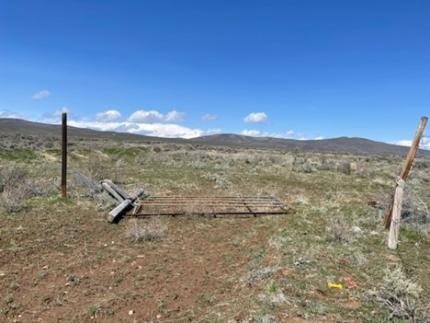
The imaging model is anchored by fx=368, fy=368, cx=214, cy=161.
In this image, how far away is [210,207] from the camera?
10398 mm

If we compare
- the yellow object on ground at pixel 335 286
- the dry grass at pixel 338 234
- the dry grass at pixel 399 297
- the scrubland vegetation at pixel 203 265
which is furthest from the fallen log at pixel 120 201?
the dry grass at pixel 399 297

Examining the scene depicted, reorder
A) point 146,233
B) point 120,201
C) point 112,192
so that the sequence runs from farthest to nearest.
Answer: point 112,192, point 120,201, point 146,233

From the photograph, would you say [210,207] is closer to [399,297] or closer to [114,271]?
[114,271]

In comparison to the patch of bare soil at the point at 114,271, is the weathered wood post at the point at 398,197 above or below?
above

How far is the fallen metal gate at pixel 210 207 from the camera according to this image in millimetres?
9781

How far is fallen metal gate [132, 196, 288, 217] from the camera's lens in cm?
978

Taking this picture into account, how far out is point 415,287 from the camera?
5008 mm

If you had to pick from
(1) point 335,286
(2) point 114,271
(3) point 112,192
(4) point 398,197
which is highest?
(4) point 398,197

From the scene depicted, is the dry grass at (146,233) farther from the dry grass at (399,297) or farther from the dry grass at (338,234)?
the dry grass at (399,297)

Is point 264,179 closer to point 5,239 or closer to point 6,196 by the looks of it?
point 6,196

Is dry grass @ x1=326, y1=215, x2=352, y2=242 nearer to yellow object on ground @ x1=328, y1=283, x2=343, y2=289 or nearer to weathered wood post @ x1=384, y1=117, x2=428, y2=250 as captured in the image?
weathered wood post @ x1=384, y1=117, x2=428, y2=250

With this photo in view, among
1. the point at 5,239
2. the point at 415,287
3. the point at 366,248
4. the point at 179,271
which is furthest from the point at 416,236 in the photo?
the point at 5,239

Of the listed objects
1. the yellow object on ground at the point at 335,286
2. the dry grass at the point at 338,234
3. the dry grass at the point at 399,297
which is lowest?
the yellow object on ground at the point at 335,286

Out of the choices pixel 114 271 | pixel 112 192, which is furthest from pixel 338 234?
pixel 112 192
